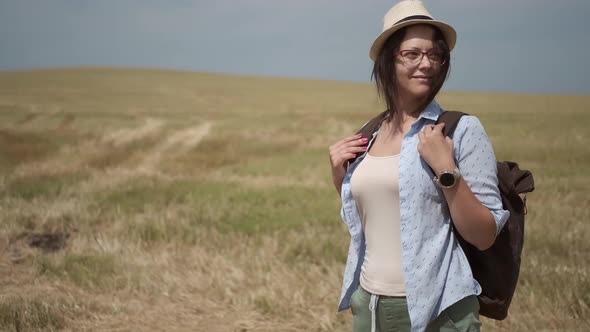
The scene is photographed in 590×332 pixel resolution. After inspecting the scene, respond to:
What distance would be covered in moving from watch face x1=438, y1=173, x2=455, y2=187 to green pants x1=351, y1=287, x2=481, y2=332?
48 cm

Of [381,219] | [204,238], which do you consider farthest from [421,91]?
[204,238]

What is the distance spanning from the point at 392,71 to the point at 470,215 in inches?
26.5

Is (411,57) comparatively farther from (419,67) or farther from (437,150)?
(437,150)

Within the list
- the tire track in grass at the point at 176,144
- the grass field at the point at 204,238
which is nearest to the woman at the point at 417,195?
the grass field at the point at 204,238

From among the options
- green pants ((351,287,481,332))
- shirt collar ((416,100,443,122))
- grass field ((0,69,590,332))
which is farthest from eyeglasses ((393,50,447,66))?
grass field ((0,69,590,332))

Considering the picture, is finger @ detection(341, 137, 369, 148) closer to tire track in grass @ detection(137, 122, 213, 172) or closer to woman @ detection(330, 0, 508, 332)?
woman @ detection(330, 0, 508, 332)

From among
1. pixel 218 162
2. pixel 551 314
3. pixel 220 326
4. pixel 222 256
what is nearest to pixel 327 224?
pixel 222 256

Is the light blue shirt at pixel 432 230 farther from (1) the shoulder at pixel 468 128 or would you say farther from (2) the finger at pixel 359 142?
(2) the finger at pixel 359 142

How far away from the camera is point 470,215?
1.64m

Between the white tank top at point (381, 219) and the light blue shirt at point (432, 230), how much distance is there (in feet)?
0.18

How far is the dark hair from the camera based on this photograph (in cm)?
189

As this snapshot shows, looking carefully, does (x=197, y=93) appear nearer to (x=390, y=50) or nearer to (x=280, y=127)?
(x=280, y=127)

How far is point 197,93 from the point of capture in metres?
44.4

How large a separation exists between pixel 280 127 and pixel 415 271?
65.6 feet
